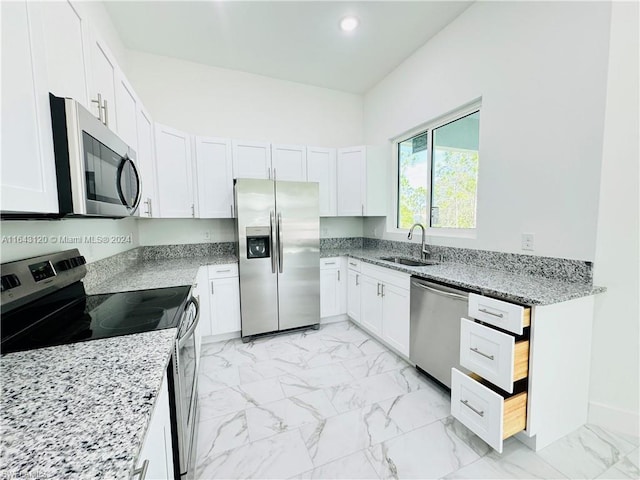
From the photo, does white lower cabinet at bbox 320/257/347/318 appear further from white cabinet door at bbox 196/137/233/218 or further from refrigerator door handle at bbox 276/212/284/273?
white cabinet door at bbox 196/137/233/218

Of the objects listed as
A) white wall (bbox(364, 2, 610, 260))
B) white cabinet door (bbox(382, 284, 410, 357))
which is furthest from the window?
white cabinet door (bbox(382, 284, 410, 357))

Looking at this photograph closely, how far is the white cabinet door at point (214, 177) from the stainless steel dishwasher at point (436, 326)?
213cm

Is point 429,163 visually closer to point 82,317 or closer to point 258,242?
point 258,242

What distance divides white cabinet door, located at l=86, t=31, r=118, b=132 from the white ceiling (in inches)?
46.6

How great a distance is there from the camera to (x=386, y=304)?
2.52 meters

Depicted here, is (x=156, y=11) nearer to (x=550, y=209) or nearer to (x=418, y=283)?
(x=418, y=283)

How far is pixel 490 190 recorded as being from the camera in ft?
6.91

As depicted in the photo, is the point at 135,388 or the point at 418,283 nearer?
the point at 135,388

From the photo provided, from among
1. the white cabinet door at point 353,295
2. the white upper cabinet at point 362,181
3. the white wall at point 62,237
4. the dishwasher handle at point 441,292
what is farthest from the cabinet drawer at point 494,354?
the white wall at point 62,237

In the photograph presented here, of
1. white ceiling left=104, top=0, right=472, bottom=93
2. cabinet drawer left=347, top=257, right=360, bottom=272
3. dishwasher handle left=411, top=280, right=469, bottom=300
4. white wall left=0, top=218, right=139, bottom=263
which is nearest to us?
white wall left=0, top=218, right=139, bottom=263

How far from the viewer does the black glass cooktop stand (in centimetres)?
95

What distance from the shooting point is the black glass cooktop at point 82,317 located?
951mm

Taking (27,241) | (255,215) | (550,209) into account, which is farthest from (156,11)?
(550,209)

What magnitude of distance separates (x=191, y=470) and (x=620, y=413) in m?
2.39
